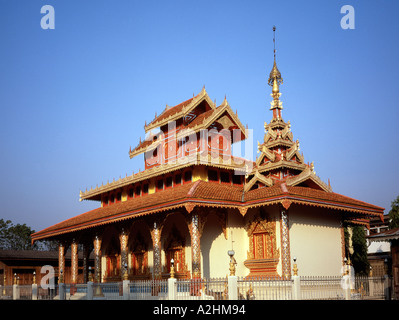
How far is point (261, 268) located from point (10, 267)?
27.6m

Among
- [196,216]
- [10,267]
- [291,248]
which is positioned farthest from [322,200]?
[10,267]

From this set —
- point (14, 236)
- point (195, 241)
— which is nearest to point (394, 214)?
Answer: point (195, 241)

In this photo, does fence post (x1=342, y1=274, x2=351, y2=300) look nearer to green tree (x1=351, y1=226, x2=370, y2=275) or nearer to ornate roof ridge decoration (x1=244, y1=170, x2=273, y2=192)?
ornate roof ridge decoration (x1=244, y1=170, x2=273, y2=192)

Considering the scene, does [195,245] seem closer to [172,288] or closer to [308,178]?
[172,288]

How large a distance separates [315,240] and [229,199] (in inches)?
213

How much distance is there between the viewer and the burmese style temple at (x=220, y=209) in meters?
26.8

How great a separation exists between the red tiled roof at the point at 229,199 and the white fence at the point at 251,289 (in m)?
3.96

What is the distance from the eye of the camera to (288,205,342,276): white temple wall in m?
26.9

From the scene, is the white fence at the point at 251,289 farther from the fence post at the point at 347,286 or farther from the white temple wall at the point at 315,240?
the white temple wall at the point at 315,240

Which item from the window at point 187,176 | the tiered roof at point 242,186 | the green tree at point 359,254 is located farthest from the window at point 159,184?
the green tree at point 359,254

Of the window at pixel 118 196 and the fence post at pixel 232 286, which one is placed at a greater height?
the window at pixel 118 196

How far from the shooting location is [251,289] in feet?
74.8

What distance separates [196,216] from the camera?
26.7 metres

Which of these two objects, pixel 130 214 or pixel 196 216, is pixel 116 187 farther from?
pixel 196 216
